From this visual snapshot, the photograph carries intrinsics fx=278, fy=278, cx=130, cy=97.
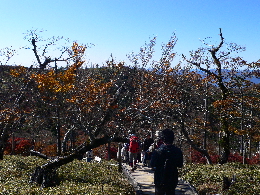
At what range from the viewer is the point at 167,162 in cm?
699

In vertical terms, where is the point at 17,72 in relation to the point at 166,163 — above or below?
above

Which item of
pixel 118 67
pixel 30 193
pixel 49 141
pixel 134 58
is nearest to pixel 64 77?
pixel 118 67

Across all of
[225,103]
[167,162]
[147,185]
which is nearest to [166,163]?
[167,162]

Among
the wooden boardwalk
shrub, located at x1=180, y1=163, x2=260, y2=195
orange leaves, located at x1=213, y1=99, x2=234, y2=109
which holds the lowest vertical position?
shrub, located at x1=180, y1=163, x2=260, y2=195

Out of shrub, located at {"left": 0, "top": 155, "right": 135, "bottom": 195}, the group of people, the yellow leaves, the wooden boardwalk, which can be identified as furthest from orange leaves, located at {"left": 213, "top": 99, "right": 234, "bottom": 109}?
the yellow leaves

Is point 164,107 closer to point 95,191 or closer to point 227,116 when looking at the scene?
point 227,116

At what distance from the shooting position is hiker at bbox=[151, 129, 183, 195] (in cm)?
705

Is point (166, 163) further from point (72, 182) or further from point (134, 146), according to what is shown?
point (134, 146)

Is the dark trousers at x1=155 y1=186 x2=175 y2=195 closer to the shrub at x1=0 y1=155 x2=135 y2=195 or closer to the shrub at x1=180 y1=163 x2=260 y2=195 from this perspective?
the shrub at x1=0 y1=155 x2=135 y2=195

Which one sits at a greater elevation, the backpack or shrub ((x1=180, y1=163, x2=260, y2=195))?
the backpack

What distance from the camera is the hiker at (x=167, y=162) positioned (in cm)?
705

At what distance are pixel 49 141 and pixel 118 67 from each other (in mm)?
25978

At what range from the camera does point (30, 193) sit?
977 centimetres

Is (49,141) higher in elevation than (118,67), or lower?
lower
